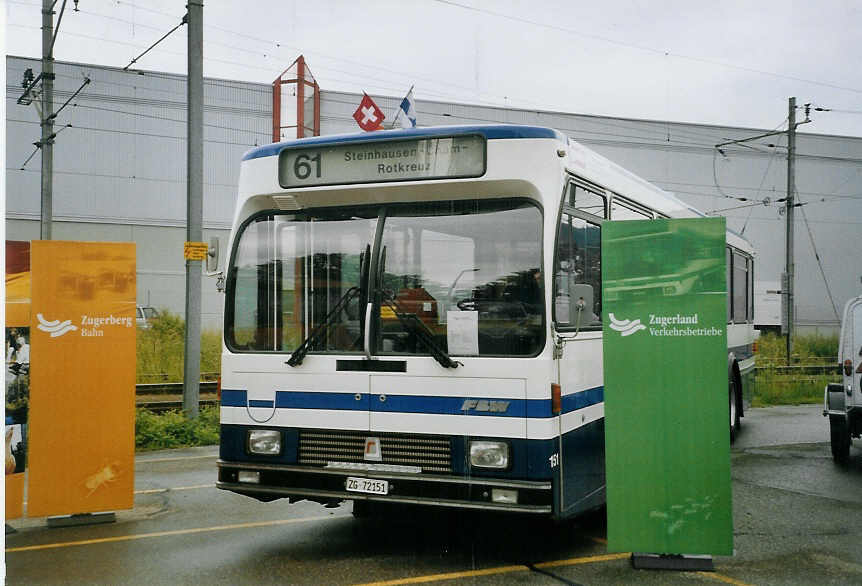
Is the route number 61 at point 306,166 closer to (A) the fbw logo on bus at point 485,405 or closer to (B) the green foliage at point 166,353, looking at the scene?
(A) the fbw logo on bus at point 485,405

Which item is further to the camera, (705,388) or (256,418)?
(256,418)

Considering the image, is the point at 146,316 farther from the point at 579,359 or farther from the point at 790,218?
the point at 579,359

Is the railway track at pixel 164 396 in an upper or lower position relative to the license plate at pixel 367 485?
lower

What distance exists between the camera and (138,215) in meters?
31.6

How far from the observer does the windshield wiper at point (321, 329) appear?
690 cm

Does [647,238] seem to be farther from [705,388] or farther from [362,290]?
[362,290]

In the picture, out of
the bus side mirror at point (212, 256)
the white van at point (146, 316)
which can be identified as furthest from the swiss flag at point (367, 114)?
the white van at point (146, 316)

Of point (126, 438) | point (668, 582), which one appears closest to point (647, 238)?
point (668, 582)

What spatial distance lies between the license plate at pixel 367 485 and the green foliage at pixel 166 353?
14.1 metres

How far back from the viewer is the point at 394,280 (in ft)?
22.3

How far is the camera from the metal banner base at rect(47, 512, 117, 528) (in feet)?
26.7

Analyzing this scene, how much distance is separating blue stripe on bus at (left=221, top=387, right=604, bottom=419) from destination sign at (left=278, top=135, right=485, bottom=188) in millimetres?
1558

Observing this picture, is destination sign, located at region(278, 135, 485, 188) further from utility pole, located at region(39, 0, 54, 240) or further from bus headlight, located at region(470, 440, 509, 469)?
utility pole, located at region(39, 0, 54, 240)

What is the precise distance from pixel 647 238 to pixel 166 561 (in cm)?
410
